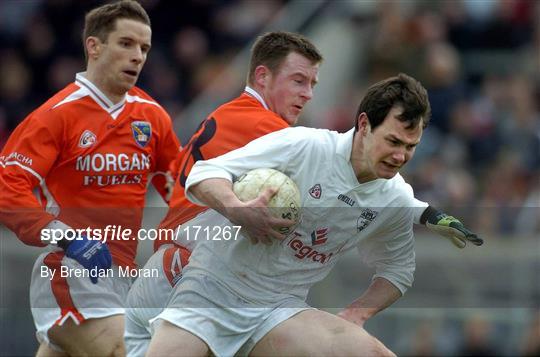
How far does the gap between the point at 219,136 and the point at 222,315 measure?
3.59ft

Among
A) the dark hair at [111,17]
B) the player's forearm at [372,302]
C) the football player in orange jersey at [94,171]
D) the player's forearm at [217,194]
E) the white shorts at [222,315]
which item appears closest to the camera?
the player's forearm at [217,194]

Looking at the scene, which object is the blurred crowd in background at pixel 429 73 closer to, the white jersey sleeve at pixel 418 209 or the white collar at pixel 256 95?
the white collar at pixel 256 95

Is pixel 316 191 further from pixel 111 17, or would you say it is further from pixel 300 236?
pixel 111 17

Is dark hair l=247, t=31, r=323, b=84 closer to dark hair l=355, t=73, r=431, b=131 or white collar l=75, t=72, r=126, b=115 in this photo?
white collar l=75, t=72, r=126, b=115

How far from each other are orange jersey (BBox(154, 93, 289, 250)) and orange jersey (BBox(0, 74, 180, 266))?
573 mm

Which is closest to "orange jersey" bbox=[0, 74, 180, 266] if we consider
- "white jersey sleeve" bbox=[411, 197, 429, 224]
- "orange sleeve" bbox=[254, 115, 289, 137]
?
"orange sleeve" bbox=[254, 115, 289, 137]

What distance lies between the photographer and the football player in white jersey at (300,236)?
5.96m

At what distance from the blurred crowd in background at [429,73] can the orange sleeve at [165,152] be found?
317cm

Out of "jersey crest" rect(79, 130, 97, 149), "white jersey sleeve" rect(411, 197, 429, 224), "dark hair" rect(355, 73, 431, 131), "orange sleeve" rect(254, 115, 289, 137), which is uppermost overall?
"dark hair" rect(355, 73, 431, 131)

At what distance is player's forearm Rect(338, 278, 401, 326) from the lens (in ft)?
21.2

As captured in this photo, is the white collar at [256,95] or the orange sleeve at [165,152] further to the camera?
the orange sleeve at [165,152]

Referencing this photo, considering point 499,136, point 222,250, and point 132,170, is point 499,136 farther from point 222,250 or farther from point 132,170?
point 222,250

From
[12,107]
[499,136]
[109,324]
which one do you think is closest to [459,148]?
[499,136]

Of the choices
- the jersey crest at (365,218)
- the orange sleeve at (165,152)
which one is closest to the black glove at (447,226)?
the jersey crest at (365,218)
